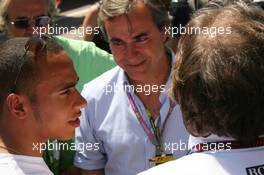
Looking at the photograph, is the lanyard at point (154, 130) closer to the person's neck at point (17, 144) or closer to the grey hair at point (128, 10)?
the grey hair at point (128, 10)

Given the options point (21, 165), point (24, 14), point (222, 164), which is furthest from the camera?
point (24, 14)

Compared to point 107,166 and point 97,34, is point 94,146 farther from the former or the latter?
point 97,34

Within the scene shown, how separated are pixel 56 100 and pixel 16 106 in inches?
5.8

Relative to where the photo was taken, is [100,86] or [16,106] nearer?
[16,106]

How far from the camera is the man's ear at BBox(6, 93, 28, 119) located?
4.65 ft

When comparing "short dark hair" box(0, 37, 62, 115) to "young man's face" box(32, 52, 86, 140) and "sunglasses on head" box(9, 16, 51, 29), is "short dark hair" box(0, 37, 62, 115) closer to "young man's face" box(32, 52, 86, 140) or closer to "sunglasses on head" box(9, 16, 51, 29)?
"young man's face" box(32, 52, 86, 140)

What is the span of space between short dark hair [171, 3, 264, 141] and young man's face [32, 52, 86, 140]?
465 mm

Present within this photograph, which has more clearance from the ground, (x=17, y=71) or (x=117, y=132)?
(x=17, y=71)

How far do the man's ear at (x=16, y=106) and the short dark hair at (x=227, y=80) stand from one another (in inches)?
19.0

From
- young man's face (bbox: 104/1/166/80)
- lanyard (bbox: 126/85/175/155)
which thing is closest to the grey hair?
young man's face (bbox: 104/1/166/80)

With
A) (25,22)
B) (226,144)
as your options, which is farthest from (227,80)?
(25,22)

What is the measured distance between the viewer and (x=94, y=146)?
2.11 m

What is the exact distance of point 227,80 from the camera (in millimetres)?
1135

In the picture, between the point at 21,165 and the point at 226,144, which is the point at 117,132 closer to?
the point at 21,165
